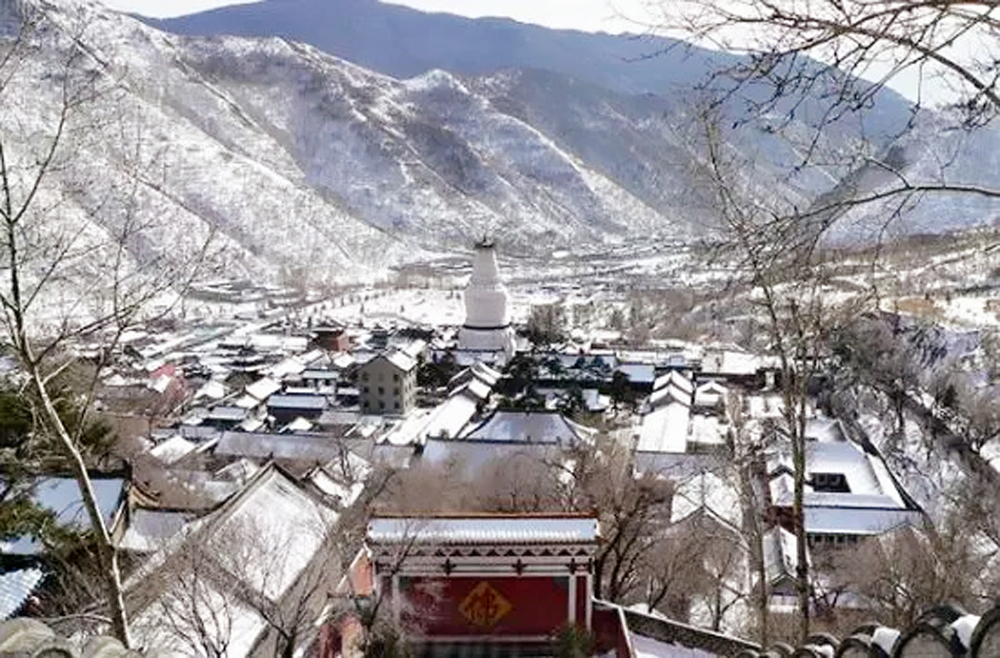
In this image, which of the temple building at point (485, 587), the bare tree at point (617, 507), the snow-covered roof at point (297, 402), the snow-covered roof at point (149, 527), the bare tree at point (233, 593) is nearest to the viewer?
the bare tree at point (233, 593)

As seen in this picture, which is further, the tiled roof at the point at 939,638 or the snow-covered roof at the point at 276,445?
the snow-covered roof at the point at 276,445

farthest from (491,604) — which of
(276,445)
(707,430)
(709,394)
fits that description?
(709,394)

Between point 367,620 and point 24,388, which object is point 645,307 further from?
point 24,388

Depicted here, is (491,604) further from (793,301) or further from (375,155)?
(375,155)

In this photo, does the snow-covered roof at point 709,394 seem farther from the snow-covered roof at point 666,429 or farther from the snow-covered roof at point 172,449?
the snow-covered roof at point 172,449

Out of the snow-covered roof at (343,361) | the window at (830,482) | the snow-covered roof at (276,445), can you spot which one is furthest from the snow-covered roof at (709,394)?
the snow-covered roof at (343,361)

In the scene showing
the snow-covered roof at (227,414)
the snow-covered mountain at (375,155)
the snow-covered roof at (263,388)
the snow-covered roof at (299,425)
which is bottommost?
the snow-covered roof at (299,425)

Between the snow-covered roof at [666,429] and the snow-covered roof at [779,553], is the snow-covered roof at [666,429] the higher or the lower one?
the higher one

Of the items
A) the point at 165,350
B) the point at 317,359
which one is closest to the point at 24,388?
the point at 317,359

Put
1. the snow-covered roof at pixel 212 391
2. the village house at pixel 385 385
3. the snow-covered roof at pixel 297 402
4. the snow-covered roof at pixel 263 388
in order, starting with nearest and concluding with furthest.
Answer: the village house at pixel 385 385 < the snow-covered roof at pixel 297 402 < the snow-covered roof at pixel 263 388 < the snow-covered roof at pixel 212 391
